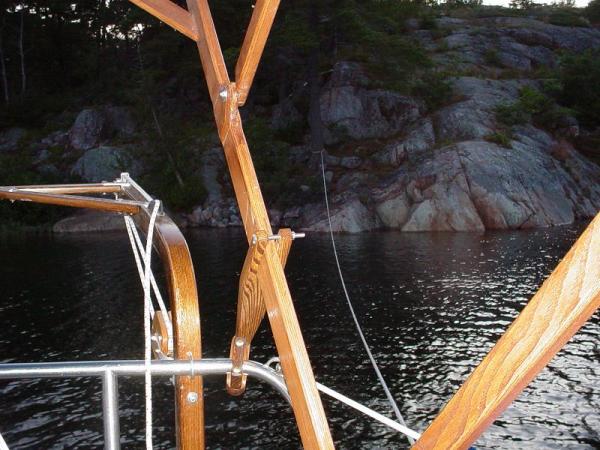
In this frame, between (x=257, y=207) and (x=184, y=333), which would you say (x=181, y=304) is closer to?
(x=184, y=333)

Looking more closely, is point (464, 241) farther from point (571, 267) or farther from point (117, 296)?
point (571, 267)

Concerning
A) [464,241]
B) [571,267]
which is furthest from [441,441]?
[464,241]

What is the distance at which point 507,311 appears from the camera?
15.8 meters

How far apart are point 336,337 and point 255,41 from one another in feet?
41.1

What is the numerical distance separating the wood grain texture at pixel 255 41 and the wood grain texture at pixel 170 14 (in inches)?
18.8

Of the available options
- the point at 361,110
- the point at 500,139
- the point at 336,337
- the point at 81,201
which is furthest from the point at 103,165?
the point at 81,201

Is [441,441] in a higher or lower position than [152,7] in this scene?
lower

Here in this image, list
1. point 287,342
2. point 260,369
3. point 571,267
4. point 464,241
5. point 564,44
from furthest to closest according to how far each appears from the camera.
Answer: point 564,44
point 464,241
point 260,369
point 287,342
point 571,267

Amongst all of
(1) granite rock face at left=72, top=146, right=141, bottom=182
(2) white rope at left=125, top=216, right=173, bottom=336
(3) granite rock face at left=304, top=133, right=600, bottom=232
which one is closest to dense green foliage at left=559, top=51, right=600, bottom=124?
(3) granite rock face at left=304, top=133, right=600, bottom=232

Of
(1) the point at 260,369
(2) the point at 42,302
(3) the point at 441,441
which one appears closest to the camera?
(3) the point at 441,441

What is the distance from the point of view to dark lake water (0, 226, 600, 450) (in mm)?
9578

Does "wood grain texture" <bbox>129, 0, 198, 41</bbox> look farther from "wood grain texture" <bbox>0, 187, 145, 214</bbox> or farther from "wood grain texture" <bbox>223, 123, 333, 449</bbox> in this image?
"wood grain texture" <bbox>0, 187, 145, 214</bbox>

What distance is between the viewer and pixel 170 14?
9.27ft

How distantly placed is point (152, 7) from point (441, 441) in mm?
2247
